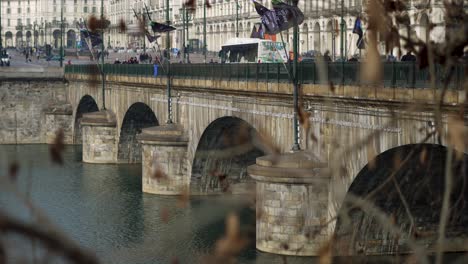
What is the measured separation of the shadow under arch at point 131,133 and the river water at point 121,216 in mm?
2146

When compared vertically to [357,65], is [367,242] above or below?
below

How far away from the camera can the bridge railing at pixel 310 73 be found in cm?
2338

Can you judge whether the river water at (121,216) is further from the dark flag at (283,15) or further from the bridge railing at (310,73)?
the dark flag at (283,15)

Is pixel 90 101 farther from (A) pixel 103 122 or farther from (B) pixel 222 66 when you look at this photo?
(B) pixel 222 66

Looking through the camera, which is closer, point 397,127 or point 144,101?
point 397,127

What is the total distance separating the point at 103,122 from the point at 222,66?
21149mm

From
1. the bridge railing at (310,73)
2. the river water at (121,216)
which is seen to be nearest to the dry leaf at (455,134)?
the bridge railing at (310,73)

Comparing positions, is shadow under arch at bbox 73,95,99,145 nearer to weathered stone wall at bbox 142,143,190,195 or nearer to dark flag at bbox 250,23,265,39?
dark flag at bbox 250,23,265,39

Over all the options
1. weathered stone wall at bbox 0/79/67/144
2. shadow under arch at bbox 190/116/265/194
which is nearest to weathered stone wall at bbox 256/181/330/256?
shadow under arch at bbox 190/116/265/194

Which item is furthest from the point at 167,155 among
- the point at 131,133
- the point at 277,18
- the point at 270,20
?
the point at 277,18

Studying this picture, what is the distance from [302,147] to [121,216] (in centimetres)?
1152

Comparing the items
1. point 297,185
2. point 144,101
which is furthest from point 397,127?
point 144,101

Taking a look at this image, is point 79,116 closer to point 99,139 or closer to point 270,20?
point 99,139

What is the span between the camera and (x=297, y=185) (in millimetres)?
31062
